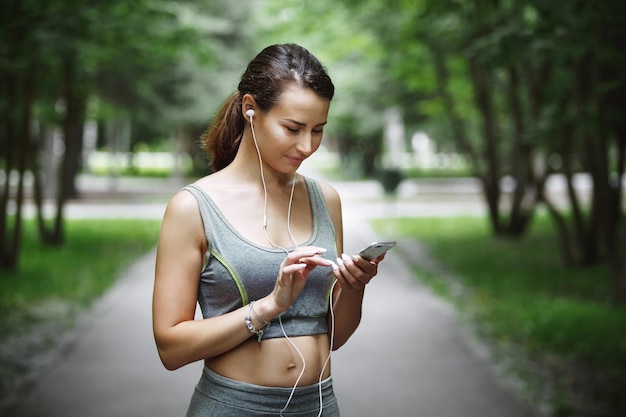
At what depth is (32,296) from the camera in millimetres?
11055

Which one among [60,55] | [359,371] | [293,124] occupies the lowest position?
[359,371]

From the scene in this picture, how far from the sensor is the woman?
2.19 m

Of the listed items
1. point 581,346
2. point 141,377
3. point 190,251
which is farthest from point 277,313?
point 581,346

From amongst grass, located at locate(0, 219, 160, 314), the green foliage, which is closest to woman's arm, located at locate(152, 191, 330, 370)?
the green foliage

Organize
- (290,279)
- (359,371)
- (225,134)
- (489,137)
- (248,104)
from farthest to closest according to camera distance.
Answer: (489,137) < (359,371) < (225,134) < (248,104) < (290,279)

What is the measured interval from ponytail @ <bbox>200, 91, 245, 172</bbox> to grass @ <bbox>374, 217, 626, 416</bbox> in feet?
14.4

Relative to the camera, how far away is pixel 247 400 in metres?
2.24

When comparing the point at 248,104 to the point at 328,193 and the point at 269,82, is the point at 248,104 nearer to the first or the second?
the point at 269,82

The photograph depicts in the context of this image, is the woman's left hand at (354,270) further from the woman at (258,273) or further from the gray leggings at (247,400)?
the gray leggings at (247,400)

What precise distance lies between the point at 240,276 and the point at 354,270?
30cm

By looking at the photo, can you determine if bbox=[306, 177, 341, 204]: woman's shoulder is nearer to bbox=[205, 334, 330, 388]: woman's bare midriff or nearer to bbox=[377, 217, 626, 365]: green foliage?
bbox=[205, 334, 330, 388]: woman's bare midriff

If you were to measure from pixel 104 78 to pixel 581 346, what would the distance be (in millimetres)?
20528

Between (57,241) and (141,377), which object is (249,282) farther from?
(57,241)

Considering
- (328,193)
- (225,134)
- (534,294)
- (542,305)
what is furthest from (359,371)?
(225,134)
